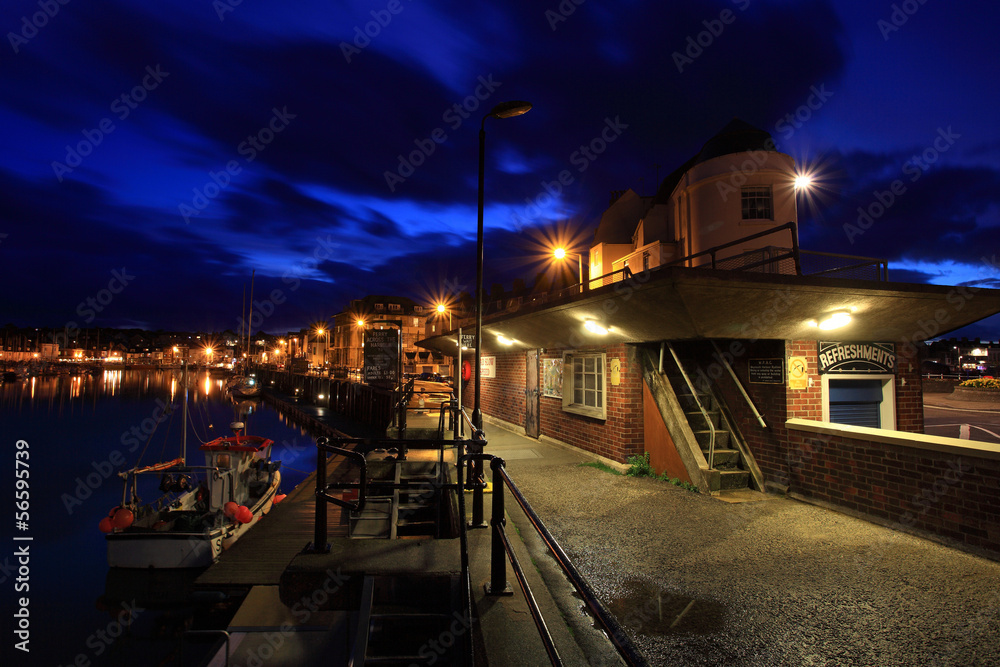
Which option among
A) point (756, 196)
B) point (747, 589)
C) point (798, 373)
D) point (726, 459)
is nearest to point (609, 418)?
point (726, 459)

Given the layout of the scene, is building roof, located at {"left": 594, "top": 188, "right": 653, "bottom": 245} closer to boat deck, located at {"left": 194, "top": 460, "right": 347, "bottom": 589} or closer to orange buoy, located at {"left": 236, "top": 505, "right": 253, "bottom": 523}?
boat deck, located at {"left": 194, "top": 460, "right": 347, "bottom": 589}

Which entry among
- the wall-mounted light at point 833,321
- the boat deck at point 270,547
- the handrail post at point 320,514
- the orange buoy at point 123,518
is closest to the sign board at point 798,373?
the wall-mounted light at point 833,321

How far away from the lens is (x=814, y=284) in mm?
6559

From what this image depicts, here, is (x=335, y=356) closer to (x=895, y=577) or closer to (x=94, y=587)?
(x=94, y=587)

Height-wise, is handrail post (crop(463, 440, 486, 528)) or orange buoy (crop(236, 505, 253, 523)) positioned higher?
handrail post (crop(463, 440, 486, 528))

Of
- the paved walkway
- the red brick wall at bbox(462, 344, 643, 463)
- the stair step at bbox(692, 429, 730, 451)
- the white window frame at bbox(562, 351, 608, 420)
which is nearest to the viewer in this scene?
the paved walkway

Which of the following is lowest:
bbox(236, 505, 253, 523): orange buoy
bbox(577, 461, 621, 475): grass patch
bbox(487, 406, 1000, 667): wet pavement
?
bbox(236, 505, 253, 523): orange buoy

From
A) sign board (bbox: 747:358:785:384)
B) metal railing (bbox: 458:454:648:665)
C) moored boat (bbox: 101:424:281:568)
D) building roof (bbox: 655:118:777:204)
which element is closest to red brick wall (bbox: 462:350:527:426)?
sign board (bbox: 747:358:785:384)

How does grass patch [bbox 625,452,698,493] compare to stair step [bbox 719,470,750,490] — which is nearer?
stair step [bbox 719,470,750,490]

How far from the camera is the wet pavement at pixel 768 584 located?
3738 mm

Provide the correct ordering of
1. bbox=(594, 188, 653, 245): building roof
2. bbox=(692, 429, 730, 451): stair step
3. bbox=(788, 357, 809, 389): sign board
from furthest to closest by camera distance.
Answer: bbox=(594, 188, 653, 245): building roof → bbox=(692, 429, 730, 451): stair step → bbox=(788, 357, 809, 389): sign board

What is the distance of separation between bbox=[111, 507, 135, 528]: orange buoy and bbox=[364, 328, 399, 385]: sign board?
26.7 feet

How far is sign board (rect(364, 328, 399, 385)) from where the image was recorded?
18.7 meters

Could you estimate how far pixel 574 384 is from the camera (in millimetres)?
12305
